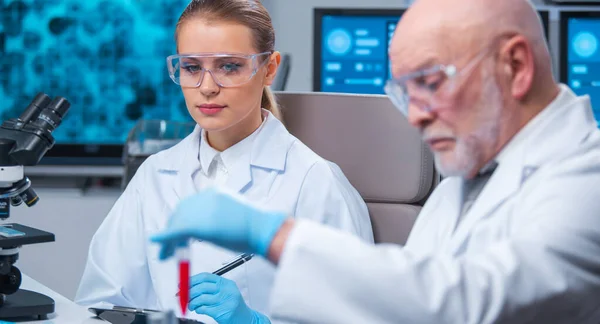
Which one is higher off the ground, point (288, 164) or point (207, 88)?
point (207, 88)

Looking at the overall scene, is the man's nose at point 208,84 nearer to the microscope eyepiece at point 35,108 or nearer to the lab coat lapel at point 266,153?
the lab coat lapel at point 266,153

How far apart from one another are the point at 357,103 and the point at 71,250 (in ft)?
5.96

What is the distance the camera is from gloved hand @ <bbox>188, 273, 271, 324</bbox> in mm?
1396

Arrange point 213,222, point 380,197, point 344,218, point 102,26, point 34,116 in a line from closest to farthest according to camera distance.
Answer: point 213,222
point 34,116
point 344,218
point 380,197
point 102,26

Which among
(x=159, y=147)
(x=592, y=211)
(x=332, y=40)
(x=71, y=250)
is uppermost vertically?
(x=332, y=40)

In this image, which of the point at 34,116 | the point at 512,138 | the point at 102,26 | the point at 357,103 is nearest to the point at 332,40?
the point at 102,26

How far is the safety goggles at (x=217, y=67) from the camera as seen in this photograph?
1.56m

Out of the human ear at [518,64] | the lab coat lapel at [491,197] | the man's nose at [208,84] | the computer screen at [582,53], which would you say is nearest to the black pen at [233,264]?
the man's nose at [208,84]

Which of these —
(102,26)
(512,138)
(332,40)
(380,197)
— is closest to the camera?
(512,138)

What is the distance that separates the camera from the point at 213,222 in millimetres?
830

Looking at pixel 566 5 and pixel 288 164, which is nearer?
pixel 288 164

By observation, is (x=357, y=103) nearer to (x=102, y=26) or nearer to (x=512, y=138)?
(x=512, y=138)

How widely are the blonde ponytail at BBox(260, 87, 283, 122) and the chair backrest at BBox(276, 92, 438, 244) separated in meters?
0.04

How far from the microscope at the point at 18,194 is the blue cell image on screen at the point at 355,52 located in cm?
169
